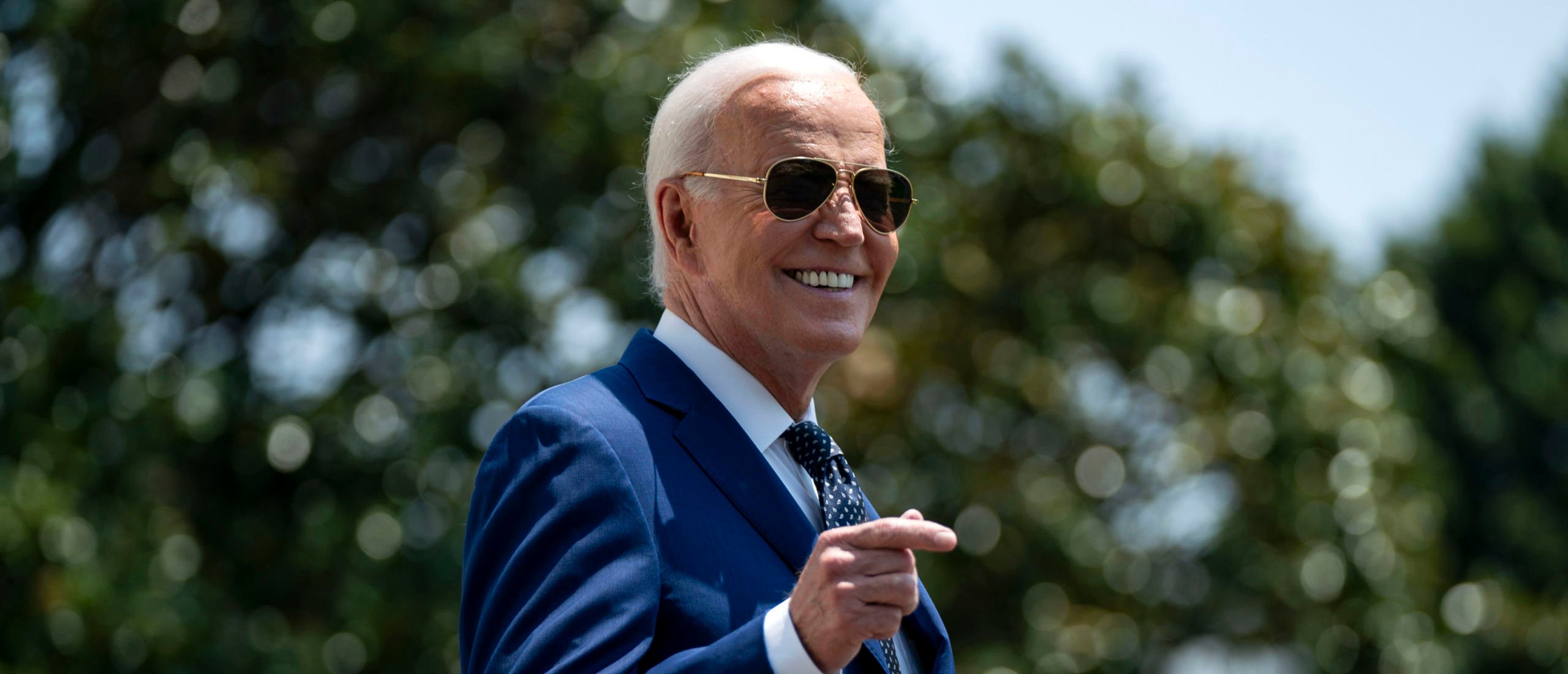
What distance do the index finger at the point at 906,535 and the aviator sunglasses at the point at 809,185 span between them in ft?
2.54

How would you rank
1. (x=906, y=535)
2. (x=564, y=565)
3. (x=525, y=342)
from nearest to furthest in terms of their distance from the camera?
1. (x=906, y=535)
2. (x=564, y=565)
3. (x=525, y=342)

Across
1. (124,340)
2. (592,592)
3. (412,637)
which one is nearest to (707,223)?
(592,592)

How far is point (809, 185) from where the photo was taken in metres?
2.50

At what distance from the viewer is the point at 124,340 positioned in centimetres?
782

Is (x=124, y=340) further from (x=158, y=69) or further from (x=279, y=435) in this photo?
(x=158, y=69)

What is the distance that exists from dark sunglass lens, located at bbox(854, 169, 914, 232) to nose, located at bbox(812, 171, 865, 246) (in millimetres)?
17

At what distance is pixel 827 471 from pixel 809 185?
484 mm

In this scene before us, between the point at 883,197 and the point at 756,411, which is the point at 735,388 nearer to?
the point at 756,411

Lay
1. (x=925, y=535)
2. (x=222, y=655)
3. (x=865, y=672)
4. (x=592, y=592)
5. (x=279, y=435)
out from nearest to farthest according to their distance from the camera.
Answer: (x=925, y=535) < (x=592, y=592) < (x=865, y=672) < (x=222, y=655) < (x=279, y=435)

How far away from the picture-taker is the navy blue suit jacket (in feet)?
6.62

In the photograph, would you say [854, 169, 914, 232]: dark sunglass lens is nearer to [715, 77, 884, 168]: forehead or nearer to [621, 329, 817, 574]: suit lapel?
[715, 77, 884, 168]: forehead

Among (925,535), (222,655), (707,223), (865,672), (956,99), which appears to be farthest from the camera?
(956,99)

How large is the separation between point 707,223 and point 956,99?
712cm

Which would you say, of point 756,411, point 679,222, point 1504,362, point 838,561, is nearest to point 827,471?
point 756,411
